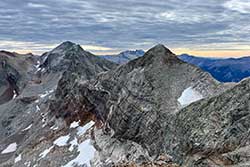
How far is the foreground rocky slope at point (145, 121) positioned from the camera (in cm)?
3703

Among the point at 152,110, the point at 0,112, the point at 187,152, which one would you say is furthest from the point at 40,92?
the point at 187,152

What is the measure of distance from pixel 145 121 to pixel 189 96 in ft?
21.4

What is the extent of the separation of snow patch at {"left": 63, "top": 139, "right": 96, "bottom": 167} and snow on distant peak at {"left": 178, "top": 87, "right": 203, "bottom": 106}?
17813mm

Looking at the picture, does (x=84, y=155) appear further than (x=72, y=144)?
No

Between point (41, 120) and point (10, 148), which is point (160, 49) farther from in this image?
point (10, 148)

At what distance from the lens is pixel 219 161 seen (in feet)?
93.0

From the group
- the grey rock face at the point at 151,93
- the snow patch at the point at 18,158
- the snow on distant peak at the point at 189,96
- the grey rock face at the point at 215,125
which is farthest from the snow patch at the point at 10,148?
the grey rock face at the point at 215,125

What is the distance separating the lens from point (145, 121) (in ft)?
172

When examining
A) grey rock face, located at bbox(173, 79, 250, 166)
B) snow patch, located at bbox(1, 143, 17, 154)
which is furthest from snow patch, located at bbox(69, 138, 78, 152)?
snow patch, located at bbox(1, 143, 17, 154)

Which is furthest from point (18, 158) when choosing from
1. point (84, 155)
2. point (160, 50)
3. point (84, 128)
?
point (160, 50)

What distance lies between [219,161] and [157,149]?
18.7 m

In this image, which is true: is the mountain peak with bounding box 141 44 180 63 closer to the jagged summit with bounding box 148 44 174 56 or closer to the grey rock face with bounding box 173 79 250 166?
the jagged summit with bounding box 148 44 174 56

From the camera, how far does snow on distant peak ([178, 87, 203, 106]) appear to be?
50.5 m

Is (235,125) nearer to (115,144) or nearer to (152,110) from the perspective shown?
(152,110)
